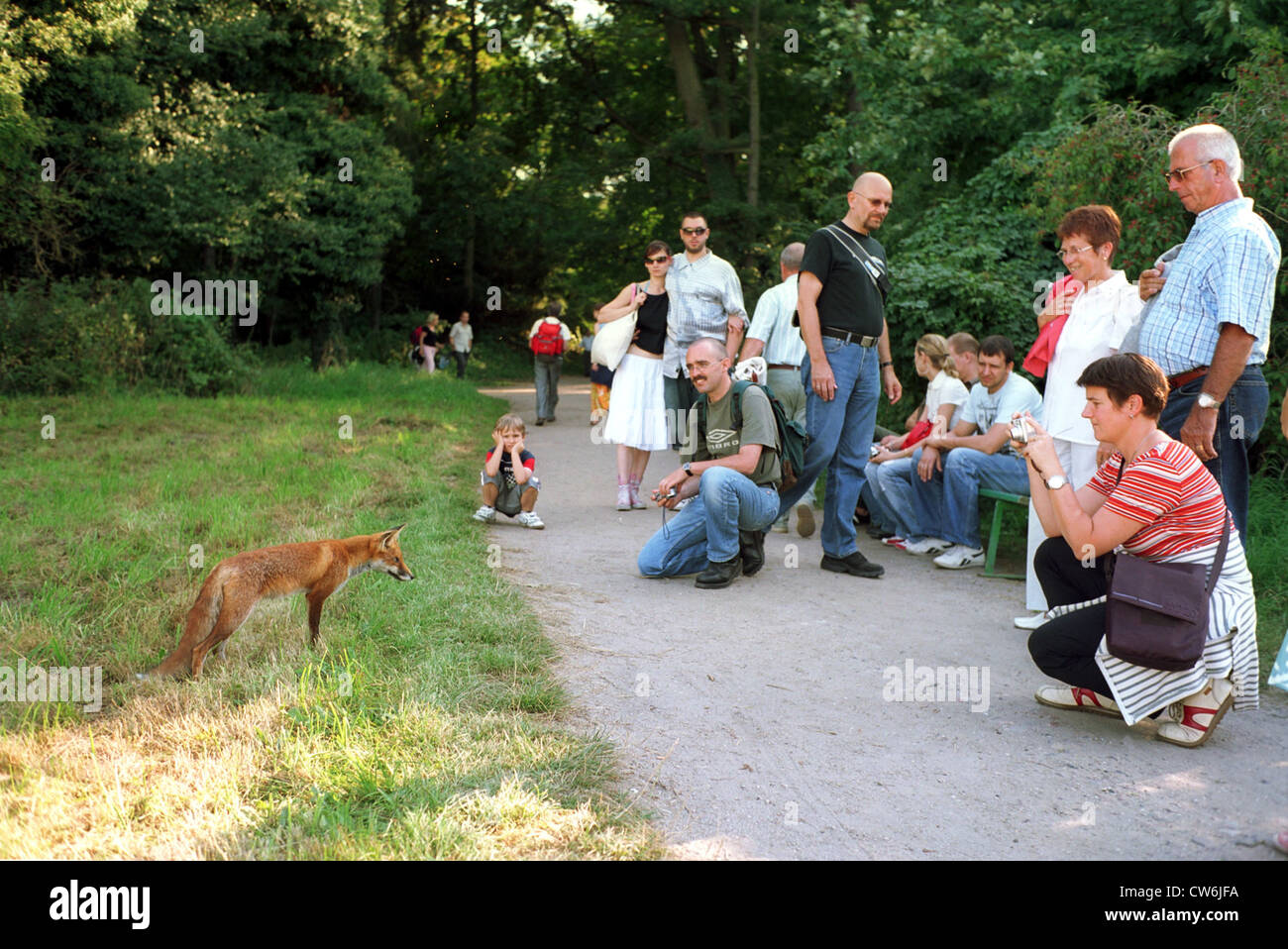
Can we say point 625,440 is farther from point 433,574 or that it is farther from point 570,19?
point 570,19

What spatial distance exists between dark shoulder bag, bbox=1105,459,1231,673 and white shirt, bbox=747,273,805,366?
189 inches

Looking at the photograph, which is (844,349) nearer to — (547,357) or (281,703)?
(281,703)

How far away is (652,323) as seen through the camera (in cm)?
954

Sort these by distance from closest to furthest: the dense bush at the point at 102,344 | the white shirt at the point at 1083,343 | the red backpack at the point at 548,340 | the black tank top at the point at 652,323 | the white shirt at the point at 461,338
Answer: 1. the white shirt at the point at 1083,343
2. the black tank top at the point at 652,323
3. the dense bush at the point at 102,344
4. the red backpack at the point at 548,340
5. the white shirt at the point at 461,338

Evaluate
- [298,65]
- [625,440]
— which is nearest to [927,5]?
[625,440]

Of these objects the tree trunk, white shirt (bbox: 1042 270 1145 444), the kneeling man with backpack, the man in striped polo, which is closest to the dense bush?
the man in striped polo

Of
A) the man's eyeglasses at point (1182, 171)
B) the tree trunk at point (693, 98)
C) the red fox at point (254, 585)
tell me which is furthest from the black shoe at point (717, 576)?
the tree trunk at point (693, 98)

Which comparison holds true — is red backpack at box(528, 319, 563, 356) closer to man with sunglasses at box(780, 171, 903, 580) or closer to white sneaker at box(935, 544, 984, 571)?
man with sunglasses at box(780, 171, 903, 580)

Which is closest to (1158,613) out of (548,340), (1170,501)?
(1170,501)

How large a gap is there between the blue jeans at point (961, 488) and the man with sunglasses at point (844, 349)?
780 millimetres

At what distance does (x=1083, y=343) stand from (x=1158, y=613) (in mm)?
2163

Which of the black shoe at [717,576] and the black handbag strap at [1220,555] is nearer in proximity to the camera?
the black handbag strap at [1220,555]

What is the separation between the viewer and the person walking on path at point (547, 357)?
17828 millimetres

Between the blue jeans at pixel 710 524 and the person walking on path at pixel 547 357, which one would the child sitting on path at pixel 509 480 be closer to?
the blue jeans at pixel 710 524
